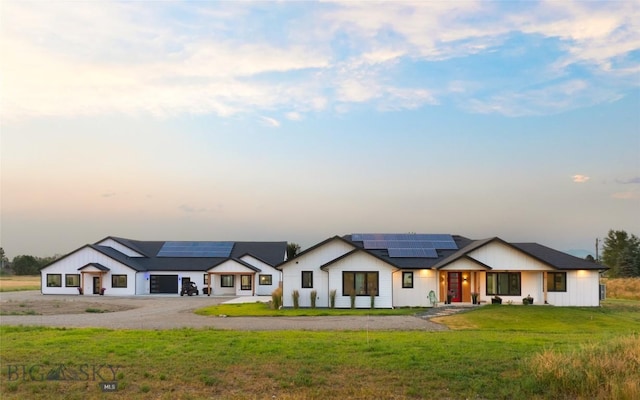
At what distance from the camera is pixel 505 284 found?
36.3 meters

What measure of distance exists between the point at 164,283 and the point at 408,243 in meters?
26.3

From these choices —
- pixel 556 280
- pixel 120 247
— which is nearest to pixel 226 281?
pixel 120 247

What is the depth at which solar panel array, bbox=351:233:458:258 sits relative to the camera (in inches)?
1548

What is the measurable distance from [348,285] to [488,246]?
9.29 m

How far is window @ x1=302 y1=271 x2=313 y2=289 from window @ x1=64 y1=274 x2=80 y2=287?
28.6 meters

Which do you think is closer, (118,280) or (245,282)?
(118,280)

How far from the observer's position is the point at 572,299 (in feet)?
117

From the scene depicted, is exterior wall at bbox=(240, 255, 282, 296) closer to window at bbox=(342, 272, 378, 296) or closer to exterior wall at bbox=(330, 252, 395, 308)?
exterior wall at bbox=(330, 252, 395, 308)

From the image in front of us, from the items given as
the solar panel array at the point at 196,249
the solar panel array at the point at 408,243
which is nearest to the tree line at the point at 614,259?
the solar panel array at the point at 196,249

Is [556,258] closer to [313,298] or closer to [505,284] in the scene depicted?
[505,284]

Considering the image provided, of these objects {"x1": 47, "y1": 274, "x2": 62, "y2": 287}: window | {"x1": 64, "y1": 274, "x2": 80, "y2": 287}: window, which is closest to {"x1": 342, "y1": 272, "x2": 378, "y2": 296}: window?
{"x1": 64, "y1": 274, "x2": 80, "y2": 287}: window

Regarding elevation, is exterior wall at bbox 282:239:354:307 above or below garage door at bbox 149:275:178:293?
above

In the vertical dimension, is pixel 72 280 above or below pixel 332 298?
below

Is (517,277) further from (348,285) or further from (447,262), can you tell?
(348,285)
